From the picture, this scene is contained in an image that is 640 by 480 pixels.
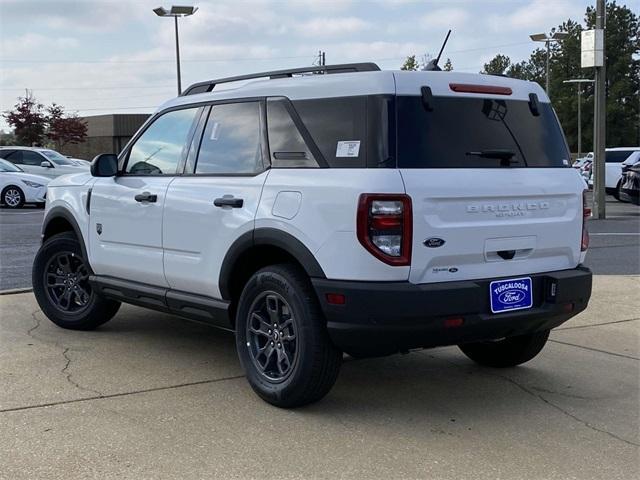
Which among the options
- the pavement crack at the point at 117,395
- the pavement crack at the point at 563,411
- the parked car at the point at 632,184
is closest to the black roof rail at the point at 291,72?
the pavement crack at the point at 117,395

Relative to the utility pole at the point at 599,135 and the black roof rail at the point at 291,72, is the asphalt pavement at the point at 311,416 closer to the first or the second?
the black roof rail at the point at 291,72

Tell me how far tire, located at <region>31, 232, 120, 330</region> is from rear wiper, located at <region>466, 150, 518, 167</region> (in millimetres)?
3419

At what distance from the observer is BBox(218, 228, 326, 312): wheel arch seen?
4.19 m

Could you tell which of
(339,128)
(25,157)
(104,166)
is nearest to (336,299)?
(339,128)

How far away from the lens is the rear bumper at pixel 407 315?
394cm

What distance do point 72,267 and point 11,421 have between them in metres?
2.49

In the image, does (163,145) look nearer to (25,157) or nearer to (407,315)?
(407,315)

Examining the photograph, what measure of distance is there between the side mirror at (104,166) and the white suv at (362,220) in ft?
1.63

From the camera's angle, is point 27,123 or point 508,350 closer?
point 508,350

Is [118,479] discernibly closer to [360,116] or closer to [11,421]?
[11,421]

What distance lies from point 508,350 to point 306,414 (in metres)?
1.70

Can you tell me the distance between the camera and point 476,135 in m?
4.38

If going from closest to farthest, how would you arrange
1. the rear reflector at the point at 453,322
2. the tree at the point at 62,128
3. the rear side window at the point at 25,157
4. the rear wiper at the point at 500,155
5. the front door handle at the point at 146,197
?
1. the rear reflector at the point at 453,322
2. the rear wiper at the point at 500,155
3. the front door handle at the point at 146,197
4. the rear side window at the point at 25,157
5. the tree at the point at 62,128

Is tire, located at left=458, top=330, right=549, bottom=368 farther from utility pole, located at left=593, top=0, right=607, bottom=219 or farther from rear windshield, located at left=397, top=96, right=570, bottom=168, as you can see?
utility pole, located at left=593, top=0, right=607, bottom=219
